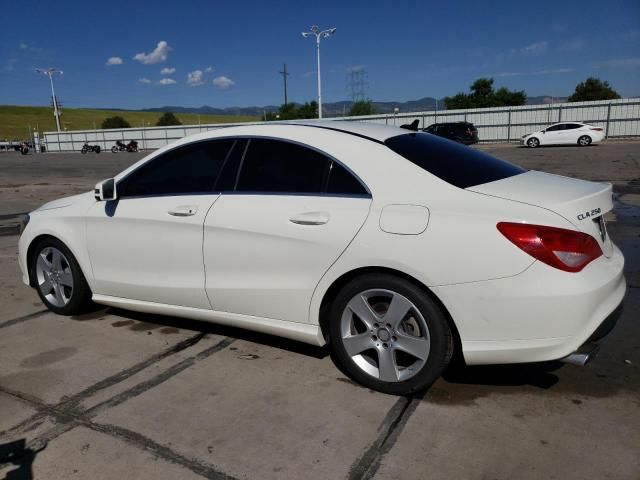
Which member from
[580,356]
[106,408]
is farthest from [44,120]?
[580,356]

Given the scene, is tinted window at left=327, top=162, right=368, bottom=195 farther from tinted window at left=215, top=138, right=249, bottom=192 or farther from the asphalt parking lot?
the asphalt parking lot

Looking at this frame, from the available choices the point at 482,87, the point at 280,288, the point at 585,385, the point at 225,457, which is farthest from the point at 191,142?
the point at 482,87

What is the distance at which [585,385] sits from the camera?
311 centimetres

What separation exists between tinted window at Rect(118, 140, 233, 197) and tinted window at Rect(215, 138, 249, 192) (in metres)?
0.05

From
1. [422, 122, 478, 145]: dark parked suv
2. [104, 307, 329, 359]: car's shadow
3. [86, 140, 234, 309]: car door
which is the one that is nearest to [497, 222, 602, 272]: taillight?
[104, 307, 329, 359]: car's shadow

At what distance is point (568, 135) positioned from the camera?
30438 mm

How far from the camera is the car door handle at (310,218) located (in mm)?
3059

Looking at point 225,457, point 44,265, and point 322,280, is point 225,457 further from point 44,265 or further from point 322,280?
point 44,265

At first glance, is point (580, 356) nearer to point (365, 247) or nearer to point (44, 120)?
point (365, 247)

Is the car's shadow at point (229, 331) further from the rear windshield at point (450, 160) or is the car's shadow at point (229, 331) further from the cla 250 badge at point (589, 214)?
the cla 250 badge at point (589, 214)

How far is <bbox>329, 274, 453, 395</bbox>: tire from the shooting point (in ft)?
9.29

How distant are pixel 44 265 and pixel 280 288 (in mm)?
2455

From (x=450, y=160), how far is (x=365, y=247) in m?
0.86

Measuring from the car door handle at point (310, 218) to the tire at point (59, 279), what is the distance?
217cm
